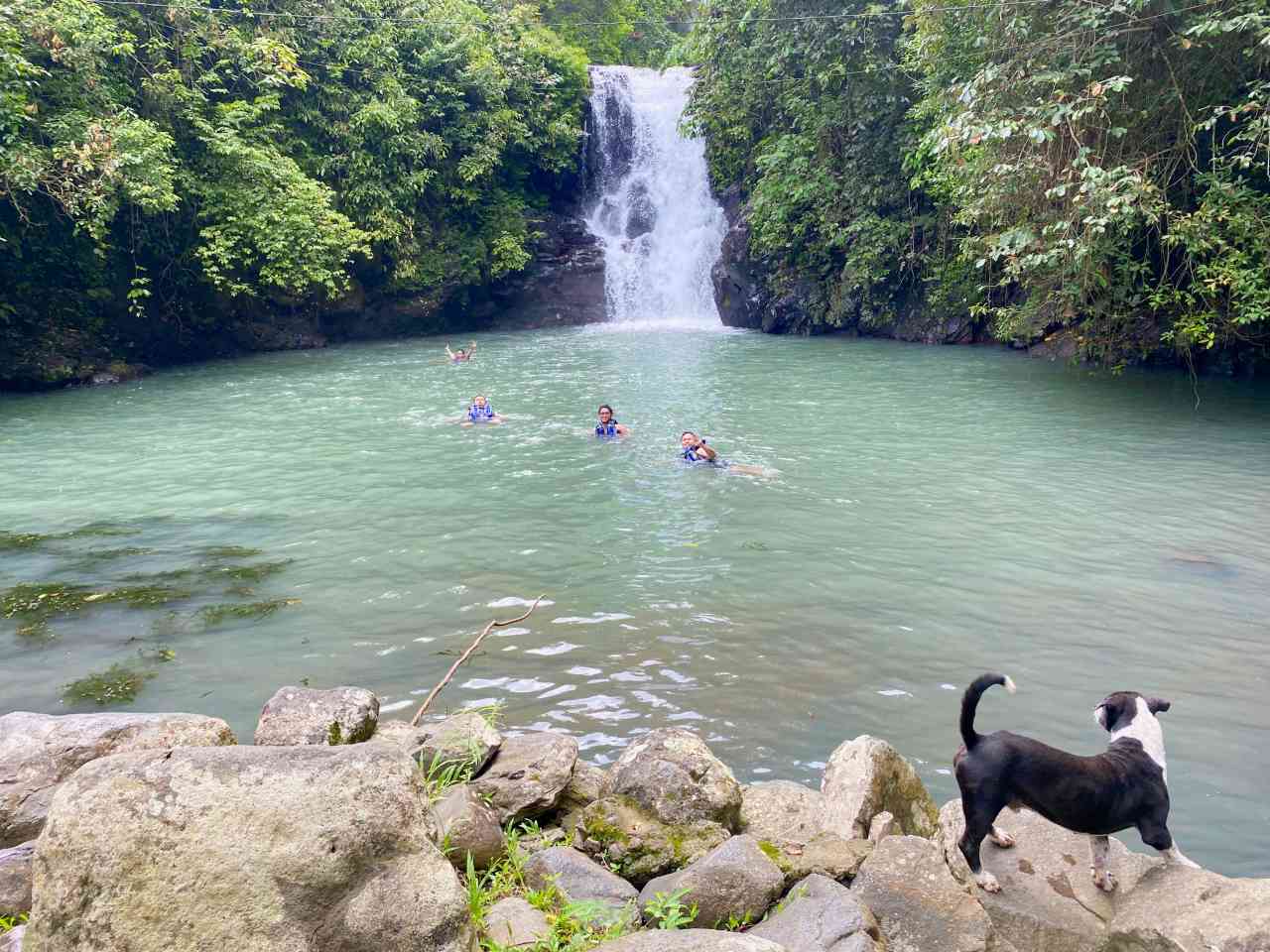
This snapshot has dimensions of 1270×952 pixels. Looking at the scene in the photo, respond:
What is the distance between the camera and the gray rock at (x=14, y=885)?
313 cm

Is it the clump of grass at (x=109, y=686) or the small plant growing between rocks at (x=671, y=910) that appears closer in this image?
the small plant growing between rocks at (x=671, y=910)

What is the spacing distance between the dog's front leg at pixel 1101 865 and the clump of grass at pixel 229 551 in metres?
7.74


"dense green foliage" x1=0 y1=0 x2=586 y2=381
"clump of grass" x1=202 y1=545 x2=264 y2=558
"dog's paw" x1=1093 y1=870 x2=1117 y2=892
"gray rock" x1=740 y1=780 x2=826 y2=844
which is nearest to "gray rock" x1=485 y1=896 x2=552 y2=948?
"gray rock" x1=740 y1=780 x2=826 y2=844

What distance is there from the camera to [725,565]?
8.35m

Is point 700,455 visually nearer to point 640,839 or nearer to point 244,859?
point 640,839

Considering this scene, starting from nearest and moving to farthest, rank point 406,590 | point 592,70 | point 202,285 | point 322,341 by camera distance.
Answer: point 406,590
point 202,285
point 322,341
point 592,70

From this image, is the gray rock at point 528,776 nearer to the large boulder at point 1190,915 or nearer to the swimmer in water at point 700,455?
the large boulder at point 1190,915

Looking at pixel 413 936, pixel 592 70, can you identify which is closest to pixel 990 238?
pixel 413 936

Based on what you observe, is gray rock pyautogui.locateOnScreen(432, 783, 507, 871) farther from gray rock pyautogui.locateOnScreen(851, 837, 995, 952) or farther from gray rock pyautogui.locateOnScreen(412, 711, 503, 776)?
gray rock pyautogui.locateOnScreen(851, 837, 995, 952)

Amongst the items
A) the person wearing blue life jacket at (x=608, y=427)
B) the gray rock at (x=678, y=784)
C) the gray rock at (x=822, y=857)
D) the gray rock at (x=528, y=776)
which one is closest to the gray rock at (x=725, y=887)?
the gray rock at (x=822, y=857)

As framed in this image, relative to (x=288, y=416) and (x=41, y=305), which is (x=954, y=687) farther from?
(x=41, y=305)

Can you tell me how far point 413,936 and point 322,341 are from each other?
2821 centimetres

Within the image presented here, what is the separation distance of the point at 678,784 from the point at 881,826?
947mm

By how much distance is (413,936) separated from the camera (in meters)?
2.48
